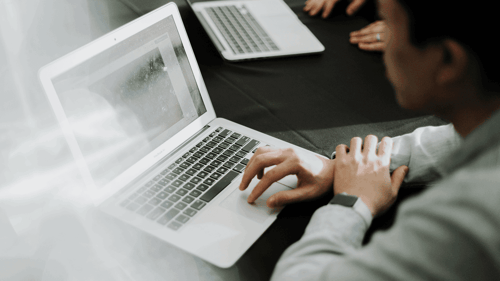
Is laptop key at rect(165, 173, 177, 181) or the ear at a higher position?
the ear

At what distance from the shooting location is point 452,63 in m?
0.45

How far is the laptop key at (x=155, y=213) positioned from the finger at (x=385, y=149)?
461 millimetres

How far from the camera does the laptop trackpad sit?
670mm

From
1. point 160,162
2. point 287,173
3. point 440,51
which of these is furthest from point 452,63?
point 160,162

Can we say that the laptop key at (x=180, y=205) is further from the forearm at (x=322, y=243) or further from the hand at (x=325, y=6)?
the hand at (x=325, y=6)

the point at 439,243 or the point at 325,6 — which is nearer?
the point at 439,243

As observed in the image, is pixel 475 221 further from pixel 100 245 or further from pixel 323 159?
pixel 100 245

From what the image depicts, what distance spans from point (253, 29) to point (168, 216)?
0.72 m

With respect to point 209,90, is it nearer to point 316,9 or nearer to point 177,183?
point 177,183

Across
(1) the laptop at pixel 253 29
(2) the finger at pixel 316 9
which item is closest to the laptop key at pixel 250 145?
(1) the laptop at pixel 253 29

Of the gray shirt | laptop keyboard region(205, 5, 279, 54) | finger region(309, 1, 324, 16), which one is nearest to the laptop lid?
laptop keyboard region(205, 5, 279, 54)

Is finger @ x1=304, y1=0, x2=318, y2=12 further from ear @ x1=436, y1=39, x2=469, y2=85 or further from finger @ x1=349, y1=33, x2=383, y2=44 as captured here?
ear @ x1=436, y1=39, x2=469, y2=85

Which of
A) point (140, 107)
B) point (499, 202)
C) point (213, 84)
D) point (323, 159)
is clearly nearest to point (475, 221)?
point (499, 202)

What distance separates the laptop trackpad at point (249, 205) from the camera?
67 centimetres
